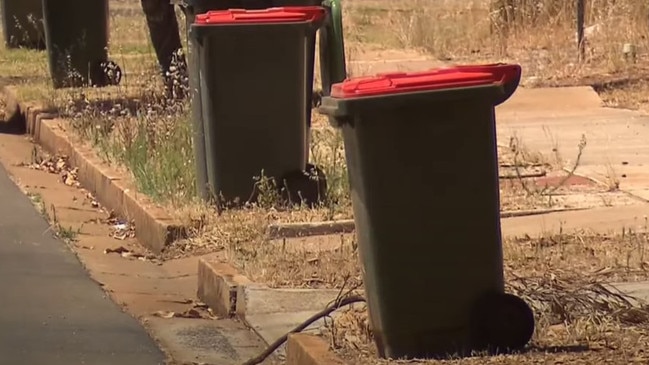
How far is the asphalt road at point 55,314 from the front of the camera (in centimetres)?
648

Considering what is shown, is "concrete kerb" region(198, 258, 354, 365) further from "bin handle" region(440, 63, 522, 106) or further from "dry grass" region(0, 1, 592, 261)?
"bin handle" region(440, 63, 522, 106)

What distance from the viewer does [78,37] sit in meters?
15.1

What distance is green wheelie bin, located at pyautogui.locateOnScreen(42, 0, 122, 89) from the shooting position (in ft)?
49.1

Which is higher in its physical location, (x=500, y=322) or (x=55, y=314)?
(x=500, y=322)

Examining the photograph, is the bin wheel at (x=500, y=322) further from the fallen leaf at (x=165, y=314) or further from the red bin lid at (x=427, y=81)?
the fallen leaf at (x=165, y=314)

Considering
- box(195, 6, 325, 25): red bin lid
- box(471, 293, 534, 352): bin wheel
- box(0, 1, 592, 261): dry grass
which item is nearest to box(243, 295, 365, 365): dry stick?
box(471, 293, 534, 352): bin wheel

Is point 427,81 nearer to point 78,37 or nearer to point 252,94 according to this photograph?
point 252,94

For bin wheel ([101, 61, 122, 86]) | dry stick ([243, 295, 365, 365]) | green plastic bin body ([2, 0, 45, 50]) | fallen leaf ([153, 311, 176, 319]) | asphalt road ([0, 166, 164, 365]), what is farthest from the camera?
green plastic bin body ([2, 0, 45, 50])

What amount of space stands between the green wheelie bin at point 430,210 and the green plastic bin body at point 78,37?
970cm

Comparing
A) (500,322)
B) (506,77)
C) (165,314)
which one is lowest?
(165,314)

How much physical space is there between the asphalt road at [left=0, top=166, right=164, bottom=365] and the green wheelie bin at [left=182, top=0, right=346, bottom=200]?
972mm

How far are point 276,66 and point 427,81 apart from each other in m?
3.27

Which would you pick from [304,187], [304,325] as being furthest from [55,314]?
[304,187]

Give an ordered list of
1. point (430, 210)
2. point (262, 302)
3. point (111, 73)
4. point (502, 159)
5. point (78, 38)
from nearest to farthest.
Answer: point (430, 210)
point (262, 302)
point (502, 159)
point (111, 73)
point (78, 38)
